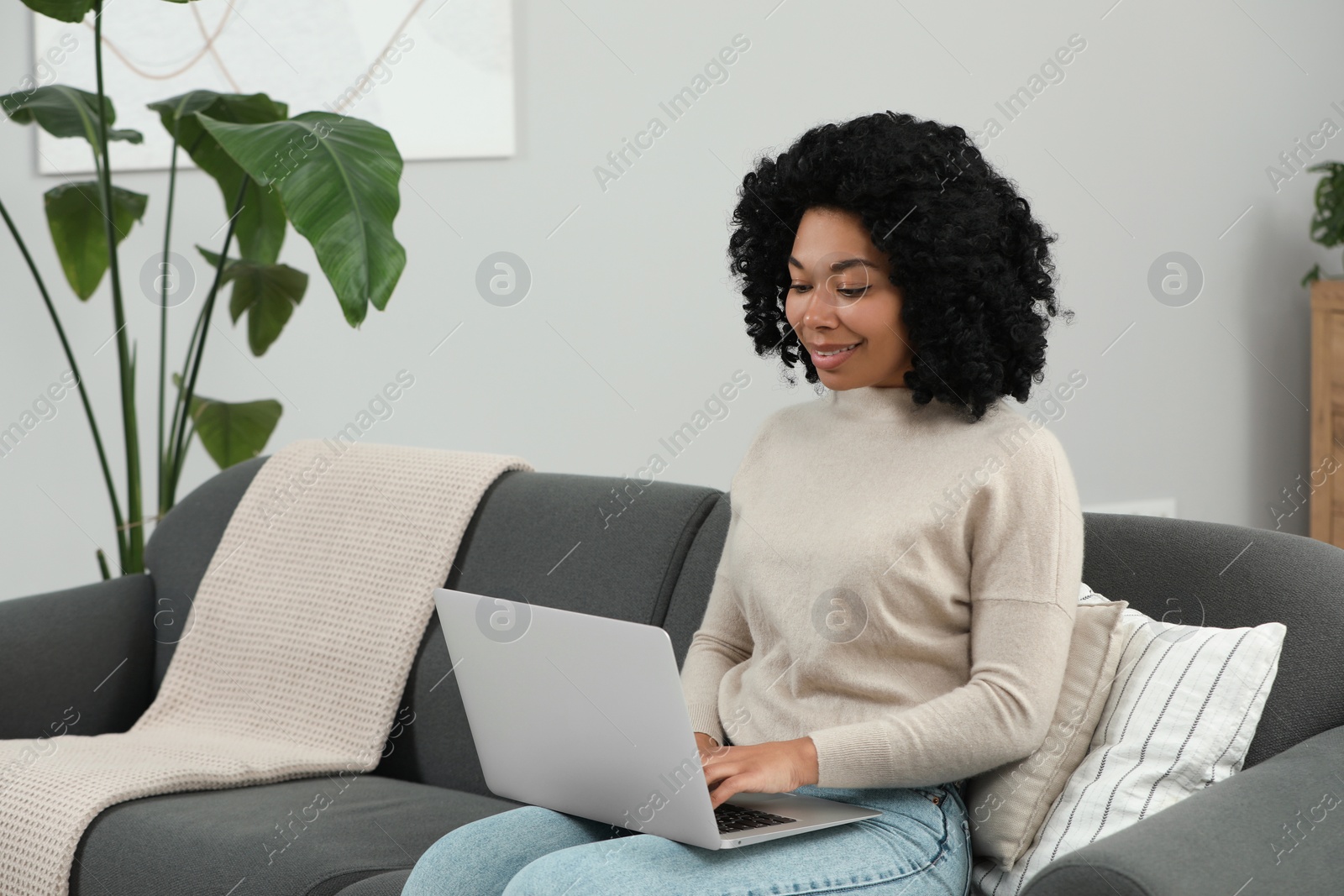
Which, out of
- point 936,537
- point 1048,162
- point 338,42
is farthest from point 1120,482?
point 936,537

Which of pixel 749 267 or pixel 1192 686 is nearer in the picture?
pixel 1192 686

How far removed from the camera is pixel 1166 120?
3797 mm

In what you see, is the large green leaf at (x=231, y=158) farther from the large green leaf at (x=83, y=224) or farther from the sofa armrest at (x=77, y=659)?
the sofa armrest at (x=77, y=659)

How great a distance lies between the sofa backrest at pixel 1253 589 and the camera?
4.50ft

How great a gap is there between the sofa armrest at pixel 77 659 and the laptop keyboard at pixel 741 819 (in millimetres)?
1354

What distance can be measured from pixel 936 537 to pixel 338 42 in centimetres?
223

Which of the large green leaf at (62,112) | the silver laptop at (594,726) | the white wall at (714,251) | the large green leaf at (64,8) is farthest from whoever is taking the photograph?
the white wall at (714,251)

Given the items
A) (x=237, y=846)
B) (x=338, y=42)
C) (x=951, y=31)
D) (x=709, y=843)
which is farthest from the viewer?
(x=951, y=31)

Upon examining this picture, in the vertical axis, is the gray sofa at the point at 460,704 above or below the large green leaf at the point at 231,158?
below

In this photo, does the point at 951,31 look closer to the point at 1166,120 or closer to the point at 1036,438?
the point at 1166,120

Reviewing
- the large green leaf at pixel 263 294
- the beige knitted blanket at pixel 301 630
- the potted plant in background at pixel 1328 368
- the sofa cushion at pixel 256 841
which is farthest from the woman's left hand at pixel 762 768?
the potted plant in background at pixel 1328 368

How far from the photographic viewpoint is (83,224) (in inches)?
101

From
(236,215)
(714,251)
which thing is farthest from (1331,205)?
(236,215)

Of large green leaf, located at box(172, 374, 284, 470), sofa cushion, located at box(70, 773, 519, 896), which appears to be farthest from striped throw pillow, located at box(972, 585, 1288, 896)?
large green leaf, located at box(172, 374, 284, 470)
